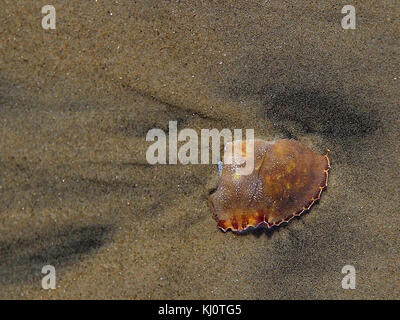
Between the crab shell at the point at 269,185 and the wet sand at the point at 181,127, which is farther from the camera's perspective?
the crab shell at the point at 269,185

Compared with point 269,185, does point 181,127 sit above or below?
above

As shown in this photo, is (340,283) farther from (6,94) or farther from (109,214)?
(6,94)

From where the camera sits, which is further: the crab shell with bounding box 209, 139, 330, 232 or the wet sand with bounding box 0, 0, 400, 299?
the crab shell with bounding box 209, 139, 330, 232

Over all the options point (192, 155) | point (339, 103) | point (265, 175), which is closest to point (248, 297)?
point (265, 175)
